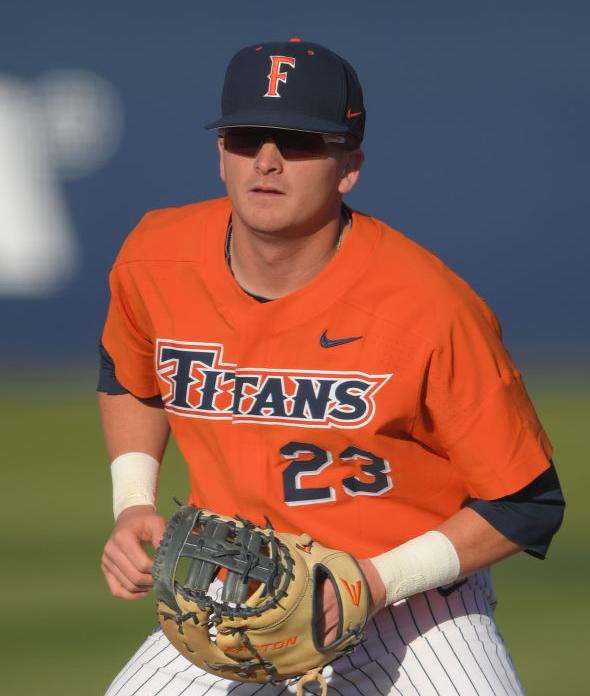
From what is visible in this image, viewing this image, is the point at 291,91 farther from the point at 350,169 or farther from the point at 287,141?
the point at 350,169

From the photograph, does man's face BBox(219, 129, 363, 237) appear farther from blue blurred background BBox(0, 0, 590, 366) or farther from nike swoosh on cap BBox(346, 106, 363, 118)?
blue blurred background BBox(0, 0, 590, 366)

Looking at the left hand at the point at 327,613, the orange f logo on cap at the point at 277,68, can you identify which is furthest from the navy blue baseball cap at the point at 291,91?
the left hand at the point at 327,613

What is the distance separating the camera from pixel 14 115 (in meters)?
9.61

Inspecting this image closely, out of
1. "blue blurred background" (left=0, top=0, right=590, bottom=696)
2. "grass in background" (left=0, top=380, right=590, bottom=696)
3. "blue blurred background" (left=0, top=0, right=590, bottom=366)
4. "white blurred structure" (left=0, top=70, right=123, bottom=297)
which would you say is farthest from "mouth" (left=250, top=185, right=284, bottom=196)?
"white blurred structure" (left=0, top=70, right=123, bottom=297)

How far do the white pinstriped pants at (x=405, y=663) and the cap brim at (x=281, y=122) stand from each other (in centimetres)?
123

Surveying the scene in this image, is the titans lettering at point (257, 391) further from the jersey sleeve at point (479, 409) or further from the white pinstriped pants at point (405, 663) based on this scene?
the white pinstriped pants at point (405, 663)

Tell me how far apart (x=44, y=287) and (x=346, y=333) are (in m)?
6.55

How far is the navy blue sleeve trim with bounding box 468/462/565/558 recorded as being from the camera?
346cm

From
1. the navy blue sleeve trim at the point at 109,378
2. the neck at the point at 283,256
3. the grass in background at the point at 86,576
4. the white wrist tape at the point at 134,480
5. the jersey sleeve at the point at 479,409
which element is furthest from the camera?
the grass in background at the point at 86,576

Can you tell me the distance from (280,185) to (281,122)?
158 mm

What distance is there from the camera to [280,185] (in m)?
3.51

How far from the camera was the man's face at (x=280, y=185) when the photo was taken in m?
3.51

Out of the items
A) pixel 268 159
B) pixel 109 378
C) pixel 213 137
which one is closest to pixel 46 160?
pixel 213 137

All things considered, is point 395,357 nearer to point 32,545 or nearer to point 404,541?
point 404,541
